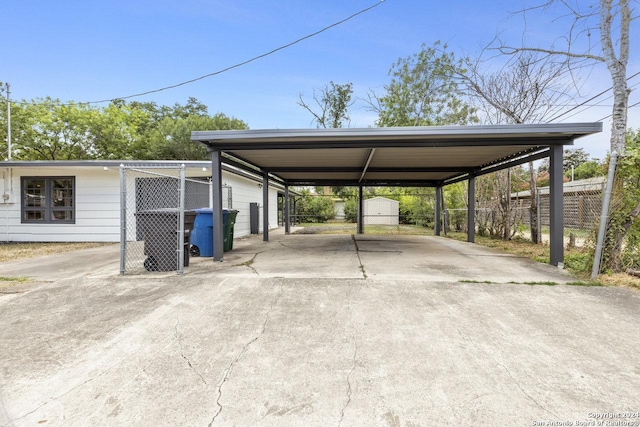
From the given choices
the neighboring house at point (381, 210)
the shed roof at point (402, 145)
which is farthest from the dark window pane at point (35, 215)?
the neighboring house at point (381, 210)

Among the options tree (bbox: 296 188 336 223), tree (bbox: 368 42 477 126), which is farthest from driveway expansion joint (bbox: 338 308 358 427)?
tree (bbox: 296 188 336 223)

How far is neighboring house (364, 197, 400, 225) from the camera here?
20297mm

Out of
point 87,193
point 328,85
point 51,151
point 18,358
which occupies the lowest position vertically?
point 18,358

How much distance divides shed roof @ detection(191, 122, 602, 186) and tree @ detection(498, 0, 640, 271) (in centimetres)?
59

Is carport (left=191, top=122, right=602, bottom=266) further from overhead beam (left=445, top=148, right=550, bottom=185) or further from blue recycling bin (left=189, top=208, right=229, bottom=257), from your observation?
blue recycling bin (left=189, top=208, right=229, bottom=257)

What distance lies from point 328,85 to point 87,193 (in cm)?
2034

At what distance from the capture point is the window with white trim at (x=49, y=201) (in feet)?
32.2

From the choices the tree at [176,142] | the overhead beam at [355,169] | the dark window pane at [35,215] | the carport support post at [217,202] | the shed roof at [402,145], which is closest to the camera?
the shed roof at [402,145]

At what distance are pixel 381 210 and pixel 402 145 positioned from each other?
48.4 ft

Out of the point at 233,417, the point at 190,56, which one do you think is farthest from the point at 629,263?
the point at 190,56

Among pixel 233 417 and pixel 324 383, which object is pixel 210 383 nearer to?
pixel 233 417

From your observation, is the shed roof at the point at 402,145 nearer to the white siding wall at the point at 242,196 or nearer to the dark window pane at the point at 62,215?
the white siding wall at the point at 242,196

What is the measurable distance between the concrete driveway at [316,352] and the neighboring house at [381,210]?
51.2 ft

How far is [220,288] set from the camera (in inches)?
173
